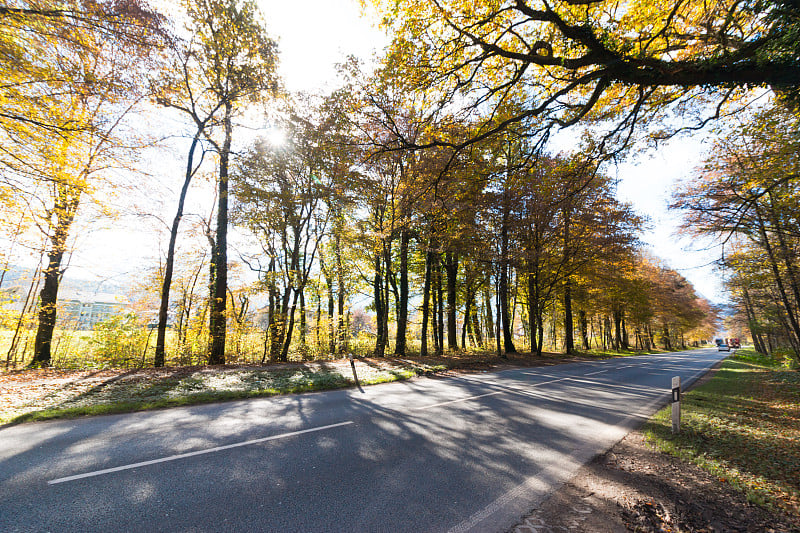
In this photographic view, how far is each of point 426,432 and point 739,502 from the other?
389 cm

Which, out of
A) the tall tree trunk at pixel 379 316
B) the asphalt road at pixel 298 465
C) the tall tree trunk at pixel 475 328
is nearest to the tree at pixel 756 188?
the asphalt road at pixel 298 465

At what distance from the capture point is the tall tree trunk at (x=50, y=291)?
459 inches

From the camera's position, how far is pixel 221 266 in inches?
557

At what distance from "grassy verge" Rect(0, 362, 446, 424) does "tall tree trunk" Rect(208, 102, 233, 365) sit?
2.53 metres

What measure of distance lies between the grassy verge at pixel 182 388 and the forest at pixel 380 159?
407 cm

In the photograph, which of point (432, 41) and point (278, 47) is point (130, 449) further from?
point (278, 47)

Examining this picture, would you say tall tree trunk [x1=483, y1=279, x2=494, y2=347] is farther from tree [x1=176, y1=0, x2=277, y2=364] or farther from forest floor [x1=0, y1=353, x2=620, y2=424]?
tree [x1=176, y1=0, x2=277, y2=364]

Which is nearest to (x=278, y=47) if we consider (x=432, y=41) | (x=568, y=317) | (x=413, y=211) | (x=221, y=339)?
(x=413, y=211)

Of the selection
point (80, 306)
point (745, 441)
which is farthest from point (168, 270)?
point (745, 441)

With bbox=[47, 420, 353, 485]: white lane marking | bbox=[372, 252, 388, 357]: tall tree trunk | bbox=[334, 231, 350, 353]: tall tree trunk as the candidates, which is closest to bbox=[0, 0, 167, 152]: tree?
bbox=[47, 420, 353, 485]: white lane marking

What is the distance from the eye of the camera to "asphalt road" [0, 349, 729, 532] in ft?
9.25

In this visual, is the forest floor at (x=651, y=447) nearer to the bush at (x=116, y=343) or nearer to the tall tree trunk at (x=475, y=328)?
the bush at (x=116, y=343)

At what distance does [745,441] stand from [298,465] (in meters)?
7.55

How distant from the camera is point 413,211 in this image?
16.4 meters
